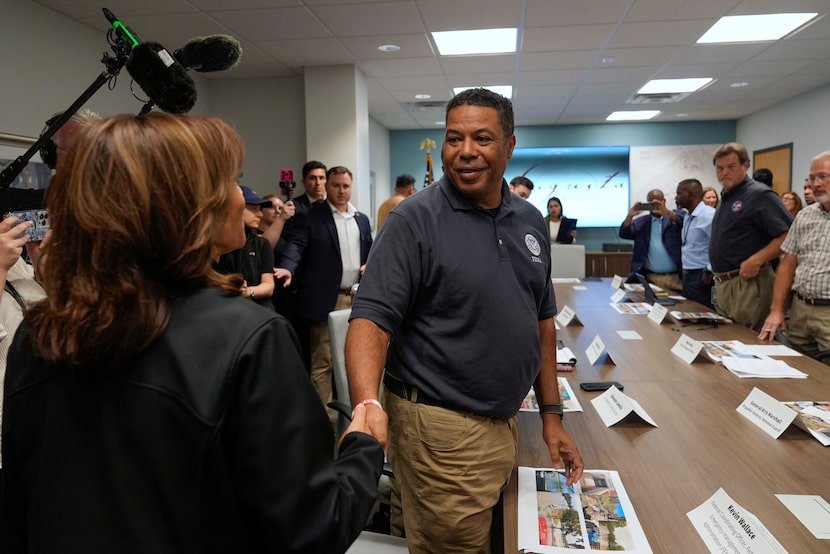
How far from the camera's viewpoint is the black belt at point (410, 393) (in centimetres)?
125

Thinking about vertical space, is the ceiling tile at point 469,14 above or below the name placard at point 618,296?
above

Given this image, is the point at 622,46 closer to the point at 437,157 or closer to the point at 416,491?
the point at 416,491

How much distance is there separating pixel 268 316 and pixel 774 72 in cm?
654

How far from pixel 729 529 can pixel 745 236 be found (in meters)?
2.91

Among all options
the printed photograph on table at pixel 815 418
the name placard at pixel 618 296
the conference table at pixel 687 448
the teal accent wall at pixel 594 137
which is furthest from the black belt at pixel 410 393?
the teal accent wall at pixel 594 137

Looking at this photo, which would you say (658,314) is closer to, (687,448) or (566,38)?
(687,448)

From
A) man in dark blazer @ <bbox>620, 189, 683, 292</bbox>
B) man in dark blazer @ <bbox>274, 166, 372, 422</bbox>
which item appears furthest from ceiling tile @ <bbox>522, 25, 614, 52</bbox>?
man in dark blazer @ <bbox>274, 166, 372, 422</bbox>

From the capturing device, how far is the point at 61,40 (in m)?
3.49

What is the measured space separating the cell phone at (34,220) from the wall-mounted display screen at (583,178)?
7.97 m

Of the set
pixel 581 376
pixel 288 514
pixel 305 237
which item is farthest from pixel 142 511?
pixel 305 237

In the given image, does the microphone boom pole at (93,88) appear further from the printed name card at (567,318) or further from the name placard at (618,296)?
the name placard at (618,296)

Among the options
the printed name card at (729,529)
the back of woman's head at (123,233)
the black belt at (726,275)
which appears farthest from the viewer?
the black belt at (726,275)

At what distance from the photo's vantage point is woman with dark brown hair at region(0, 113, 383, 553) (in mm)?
608

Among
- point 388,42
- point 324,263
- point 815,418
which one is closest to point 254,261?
point 324,263
